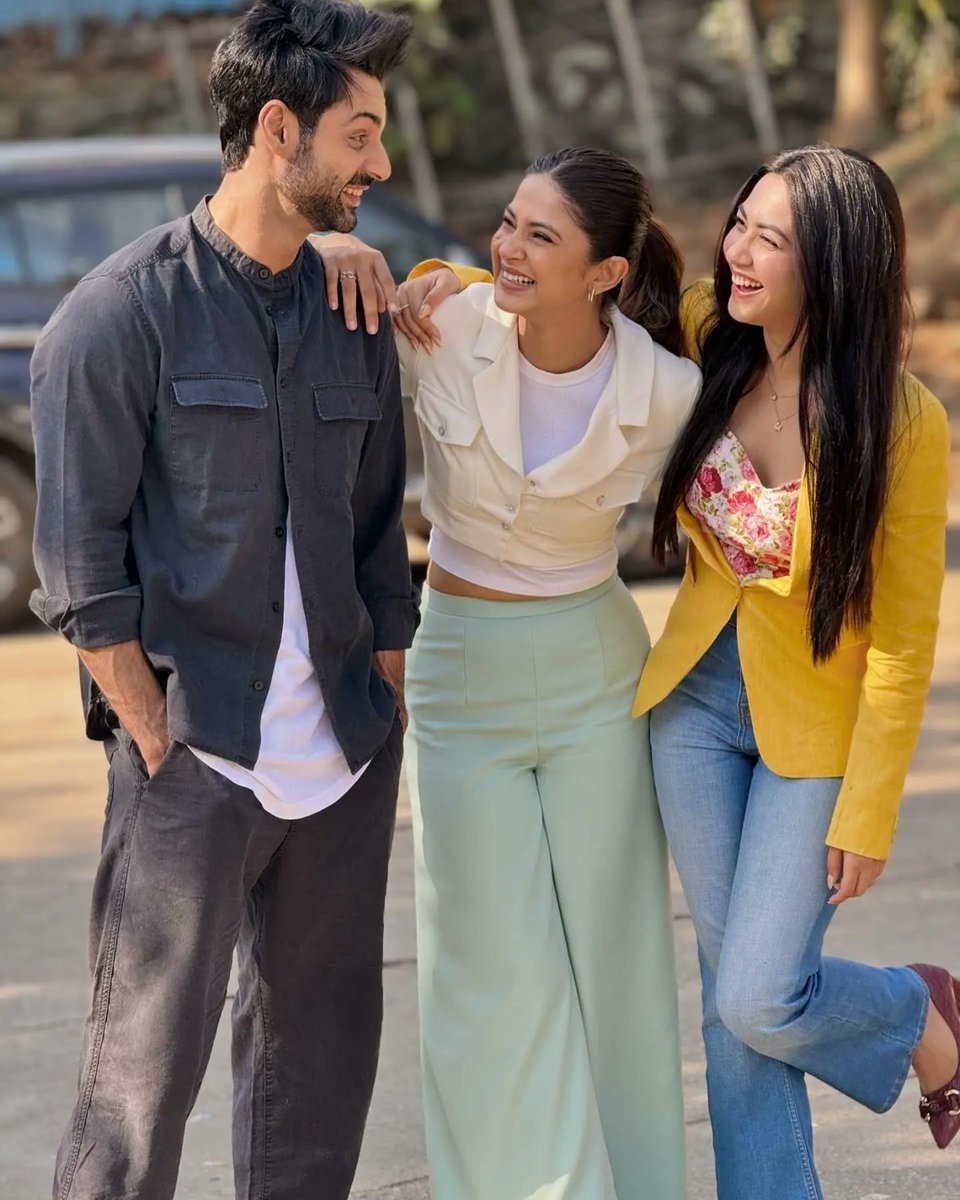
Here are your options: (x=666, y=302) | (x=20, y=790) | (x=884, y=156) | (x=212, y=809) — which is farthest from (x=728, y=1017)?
(x=884, y=156)

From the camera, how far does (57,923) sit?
16.7ft

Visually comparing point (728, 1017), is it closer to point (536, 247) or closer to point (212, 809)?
point (212, 809)

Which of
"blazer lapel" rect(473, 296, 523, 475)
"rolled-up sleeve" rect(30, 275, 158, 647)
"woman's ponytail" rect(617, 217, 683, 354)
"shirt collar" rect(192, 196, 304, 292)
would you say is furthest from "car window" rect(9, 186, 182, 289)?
"rolled-up sleeve" rect(30, 275, 158, 647)

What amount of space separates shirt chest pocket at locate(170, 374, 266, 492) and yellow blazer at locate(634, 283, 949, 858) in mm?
891

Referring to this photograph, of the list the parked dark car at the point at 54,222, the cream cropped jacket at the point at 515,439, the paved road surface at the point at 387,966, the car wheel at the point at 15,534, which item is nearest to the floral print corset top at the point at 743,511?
the cream cropped jacket at the point at 515,439

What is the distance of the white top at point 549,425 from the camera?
3.31 meters

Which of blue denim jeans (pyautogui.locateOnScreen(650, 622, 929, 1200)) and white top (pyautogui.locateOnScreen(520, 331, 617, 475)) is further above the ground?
white top (pyautogui.locateOnScreen(520, 331, 617, 475))

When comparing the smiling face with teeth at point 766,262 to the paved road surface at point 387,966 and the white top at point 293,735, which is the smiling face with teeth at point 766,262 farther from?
the paved road surface at point 387,966

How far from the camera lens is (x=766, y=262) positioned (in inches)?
124

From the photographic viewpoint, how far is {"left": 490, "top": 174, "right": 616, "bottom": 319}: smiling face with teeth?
10.6ft

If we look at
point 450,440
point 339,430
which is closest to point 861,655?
point 450,440

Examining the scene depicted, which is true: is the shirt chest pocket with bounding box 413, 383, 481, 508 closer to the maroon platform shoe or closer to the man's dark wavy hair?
the man's dark wavy hair

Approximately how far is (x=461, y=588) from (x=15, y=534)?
5397 millimetres

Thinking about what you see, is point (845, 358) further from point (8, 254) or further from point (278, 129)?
point (8, 254)
